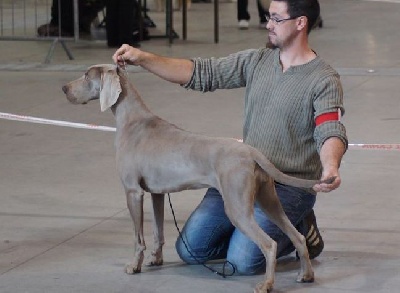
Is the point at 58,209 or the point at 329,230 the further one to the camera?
the point at 58,209

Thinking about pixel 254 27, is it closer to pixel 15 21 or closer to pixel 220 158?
pixel 15 21

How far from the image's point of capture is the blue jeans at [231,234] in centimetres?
547

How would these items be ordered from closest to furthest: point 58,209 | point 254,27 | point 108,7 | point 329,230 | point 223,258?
point 223,258 < point 329,230 < point 58,209 < point 108,7 < point 254,27

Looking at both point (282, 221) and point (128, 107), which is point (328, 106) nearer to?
point (282, 221)

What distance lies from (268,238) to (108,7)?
31.2 ft

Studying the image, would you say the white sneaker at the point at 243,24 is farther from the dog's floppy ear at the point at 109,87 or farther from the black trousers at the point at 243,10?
the dog's floppy ear at the point at 109,87

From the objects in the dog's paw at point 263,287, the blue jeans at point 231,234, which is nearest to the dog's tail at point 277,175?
the blue jeans at point 231,234

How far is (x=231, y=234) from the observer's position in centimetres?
577

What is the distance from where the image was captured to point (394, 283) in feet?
17.6

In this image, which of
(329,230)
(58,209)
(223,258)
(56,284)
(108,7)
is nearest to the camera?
(56,284)

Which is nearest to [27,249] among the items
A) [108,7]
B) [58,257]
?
[58,257]

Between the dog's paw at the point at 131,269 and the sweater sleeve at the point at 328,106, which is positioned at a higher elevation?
the sweater sleeve at the point at 328,106

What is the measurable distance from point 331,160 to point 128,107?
1.11m

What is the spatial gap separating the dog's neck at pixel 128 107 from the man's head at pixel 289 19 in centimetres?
73
